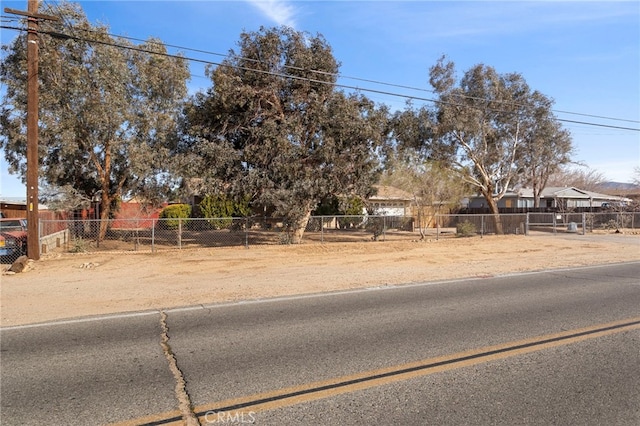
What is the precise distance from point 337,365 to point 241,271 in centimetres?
802

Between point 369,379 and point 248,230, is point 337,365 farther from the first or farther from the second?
point 248,230

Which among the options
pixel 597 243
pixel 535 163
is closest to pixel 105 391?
pixel 597 243

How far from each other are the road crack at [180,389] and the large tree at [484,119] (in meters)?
23.5

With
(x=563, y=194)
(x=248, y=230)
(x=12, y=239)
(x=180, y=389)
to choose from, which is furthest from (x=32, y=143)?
(x=563, y=194)

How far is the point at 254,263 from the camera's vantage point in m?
14.3

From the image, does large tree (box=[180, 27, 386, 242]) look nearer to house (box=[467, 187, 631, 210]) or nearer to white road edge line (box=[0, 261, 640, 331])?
white road edge line (box=[0, 261, 640, 331])

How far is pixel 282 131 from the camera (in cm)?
1822

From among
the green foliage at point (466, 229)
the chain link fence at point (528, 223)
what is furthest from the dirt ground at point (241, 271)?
the chain link fence at point (528, 223)

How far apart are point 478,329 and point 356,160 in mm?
13357

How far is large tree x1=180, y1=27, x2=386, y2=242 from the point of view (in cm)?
1828

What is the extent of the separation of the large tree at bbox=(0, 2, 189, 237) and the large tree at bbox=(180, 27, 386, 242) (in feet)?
5.17

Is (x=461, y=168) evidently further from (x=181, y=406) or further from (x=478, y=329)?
(x=181, y=406)

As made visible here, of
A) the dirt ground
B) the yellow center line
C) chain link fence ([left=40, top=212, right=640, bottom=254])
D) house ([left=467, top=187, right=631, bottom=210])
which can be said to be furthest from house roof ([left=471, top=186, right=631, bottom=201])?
the yellow center line

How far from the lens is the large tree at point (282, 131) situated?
60.0ft
